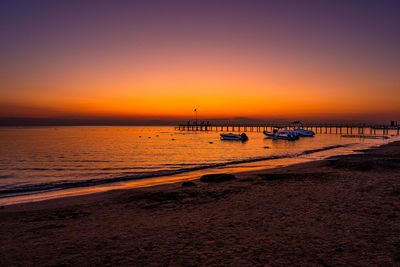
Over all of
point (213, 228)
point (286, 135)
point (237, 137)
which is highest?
point (286, 135)

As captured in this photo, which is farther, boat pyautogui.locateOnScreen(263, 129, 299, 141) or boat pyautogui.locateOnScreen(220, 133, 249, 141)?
boat pyautogui.locateOnScreen(263, 129, 299, 141)

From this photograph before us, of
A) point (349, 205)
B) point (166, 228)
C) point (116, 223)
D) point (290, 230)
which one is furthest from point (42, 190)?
point (349, 205)

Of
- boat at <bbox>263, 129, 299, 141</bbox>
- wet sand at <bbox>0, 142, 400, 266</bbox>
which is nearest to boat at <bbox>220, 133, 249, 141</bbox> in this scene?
boat at <bbox>263, 129, 299, 141</bbox>

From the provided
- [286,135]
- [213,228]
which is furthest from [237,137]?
[213,228]

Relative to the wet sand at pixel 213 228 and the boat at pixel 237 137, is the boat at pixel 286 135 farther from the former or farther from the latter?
the wet sand at pixel 213 228

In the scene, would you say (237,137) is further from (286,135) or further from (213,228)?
(213,228)

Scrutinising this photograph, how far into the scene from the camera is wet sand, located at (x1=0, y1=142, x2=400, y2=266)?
561cm

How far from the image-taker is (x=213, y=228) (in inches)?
292

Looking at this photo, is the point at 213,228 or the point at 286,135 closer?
the point at 213,228

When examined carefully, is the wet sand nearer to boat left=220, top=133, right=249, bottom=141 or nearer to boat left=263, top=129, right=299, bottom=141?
boat left=220, top=133, right=249, bottom=141

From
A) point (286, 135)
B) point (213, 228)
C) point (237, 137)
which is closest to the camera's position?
point (213, 228)

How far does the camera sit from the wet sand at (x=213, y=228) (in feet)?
18.4

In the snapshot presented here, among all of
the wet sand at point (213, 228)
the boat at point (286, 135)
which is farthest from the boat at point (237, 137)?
the wet sand at point (213, 228)

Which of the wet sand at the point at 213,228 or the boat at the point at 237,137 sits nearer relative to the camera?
the wet sand at the point at 213,228
